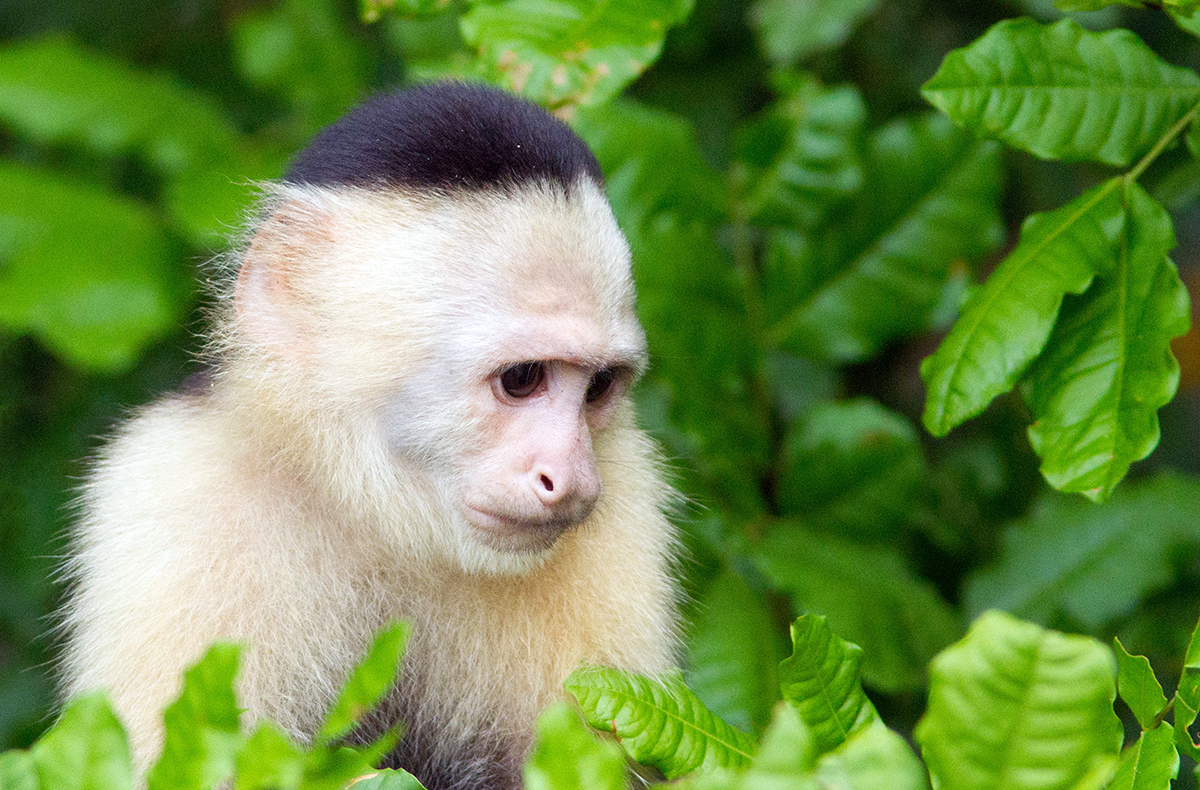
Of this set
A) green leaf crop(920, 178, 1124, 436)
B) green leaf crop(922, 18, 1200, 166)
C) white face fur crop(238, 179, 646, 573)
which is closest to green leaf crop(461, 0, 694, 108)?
white face fur crop(238, 179, 646, 573)

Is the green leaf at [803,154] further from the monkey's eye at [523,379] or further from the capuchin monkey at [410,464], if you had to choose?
the monkey's eye at [523,379]

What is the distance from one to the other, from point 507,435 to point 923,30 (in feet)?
8.85

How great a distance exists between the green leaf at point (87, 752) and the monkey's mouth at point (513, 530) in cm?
93

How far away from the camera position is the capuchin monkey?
194 centimetres

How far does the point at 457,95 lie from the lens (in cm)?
202

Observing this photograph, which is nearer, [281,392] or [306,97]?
[281,392]

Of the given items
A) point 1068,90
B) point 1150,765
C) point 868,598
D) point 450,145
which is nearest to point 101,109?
point 450,145

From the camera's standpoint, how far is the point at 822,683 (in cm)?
128

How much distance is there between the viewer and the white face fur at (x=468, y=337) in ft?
6.39

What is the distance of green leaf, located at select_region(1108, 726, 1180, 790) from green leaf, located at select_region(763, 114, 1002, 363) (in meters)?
1.94

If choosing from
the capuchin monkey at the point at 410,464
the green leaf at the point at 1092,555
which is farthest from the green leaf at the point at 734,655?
the green leaf at the point at 1092,555

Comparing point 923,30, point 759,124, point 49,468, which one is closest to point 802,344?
point 759,124

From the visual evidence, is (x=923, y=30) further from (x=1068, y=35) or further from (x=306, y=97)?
(x=1068, y=35)

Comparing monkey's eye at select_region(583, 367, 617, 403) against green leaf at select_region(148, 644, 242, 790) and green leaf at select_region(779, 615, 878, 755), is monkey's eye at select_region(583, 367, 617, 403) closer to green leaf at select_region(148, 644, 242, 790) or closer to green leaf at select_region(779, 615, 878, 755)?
green leaf at select_region(779, 615, 878, 755)
